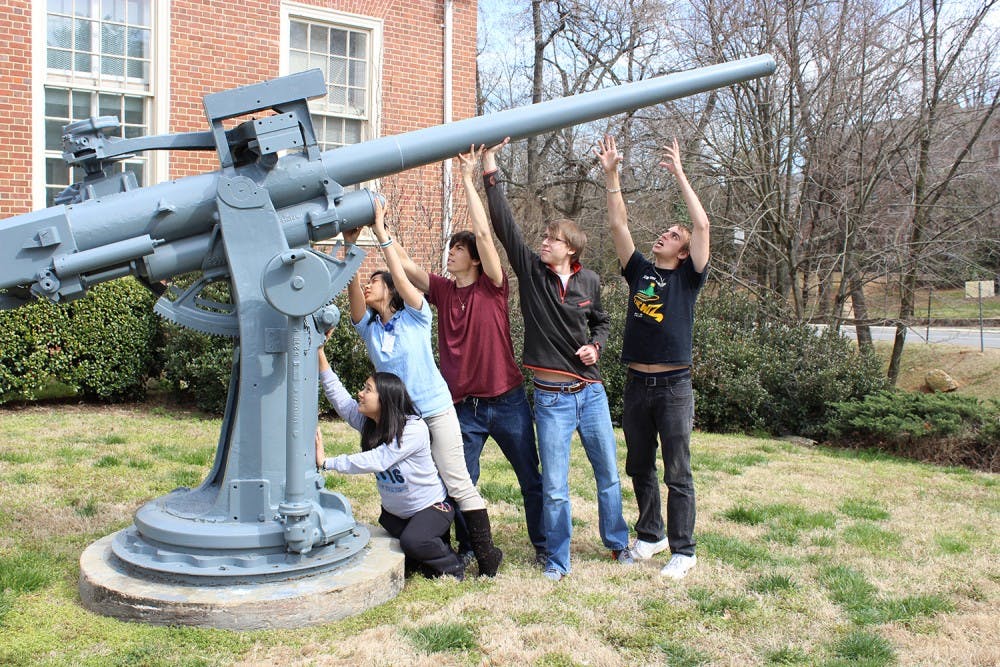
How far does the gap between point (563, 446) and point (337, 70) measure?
792 centimetres

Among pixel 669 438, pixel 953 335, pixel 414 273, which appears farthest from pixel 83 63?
pixel 953 335

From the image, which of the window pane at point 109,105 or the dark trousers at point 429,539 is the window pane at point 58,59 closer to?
the window pane at point 109,105

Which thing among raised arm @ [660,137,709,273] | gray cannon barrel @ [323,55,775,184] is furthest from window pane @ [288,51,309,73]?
raised arm @ [660,137,709,273]

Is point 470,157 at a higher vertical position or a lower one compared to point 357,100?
lower

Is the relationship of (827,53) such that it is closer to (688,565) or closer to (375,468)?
(688,565)

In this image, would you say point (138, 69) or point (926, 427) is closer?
point (926, 427)

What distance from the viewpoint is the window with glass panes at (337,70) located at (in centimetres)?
1117

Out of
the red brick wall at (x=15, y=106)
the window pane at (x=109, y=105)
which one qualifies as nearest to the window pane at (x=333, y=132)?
the window pane at (x=109, y=105)

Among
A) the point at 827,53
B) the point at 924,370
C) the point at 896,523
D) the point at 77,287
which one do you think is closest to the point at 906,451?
the point at 896,523

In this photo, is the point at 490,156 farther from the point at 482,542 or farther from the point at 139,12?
the point at 139,12

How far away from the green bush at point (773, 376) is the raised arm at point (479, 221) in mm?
5507

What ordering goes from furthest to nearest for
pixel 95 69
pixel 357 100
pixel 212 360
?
1. pixel 357 100
2. pixel 95 69
3. pixel 212 360

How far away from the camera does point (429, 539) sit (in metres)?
4.54

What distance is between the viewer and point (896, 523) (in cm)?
598
